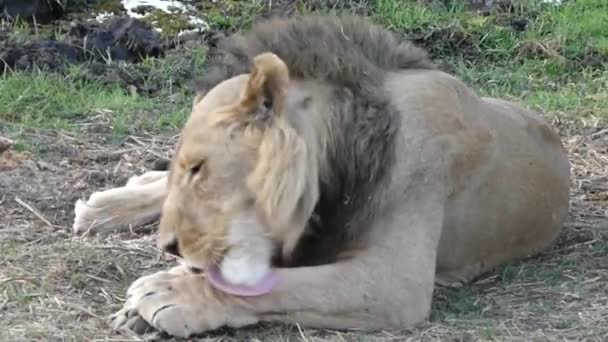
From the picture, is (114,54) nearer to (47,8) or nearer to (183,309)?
(47,8)

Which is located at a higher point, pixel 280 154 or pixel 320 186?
pixel 280 154

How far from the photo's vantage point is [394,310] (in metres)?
3.20

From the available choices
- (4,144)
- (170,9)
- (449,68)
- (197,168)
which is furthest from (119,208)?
(170,9)

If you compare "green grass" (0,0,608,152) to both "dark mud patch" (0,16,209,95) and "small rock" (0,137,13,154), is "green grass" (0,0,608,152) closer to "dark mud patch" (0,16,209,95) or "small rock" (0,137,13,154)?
"dark mud patch" (0,16,209,95)

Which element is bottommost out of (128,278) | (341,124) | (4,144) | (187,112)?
(187,112)

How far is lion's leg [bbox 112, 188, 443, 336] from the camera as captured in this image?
3.10m

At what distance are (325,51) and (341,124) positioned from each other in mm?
215

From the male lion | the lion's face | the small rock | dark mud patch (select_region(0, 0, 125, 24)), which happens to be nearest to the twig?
the small rock

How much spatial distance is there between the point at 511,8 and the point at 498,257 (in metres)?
3.76

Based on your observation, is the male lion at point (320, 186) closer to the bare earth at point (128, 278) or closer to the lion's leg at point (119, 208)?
the bare earth at point (128, 278)

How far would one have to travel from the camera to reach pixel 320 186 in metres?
3.20

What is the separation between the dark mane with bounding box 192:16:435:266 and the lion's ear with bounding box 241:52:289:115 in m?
0.18

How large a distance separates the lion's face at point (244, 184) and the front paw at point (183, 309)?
6cm

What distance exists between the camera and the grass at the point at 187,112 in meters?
3.34
